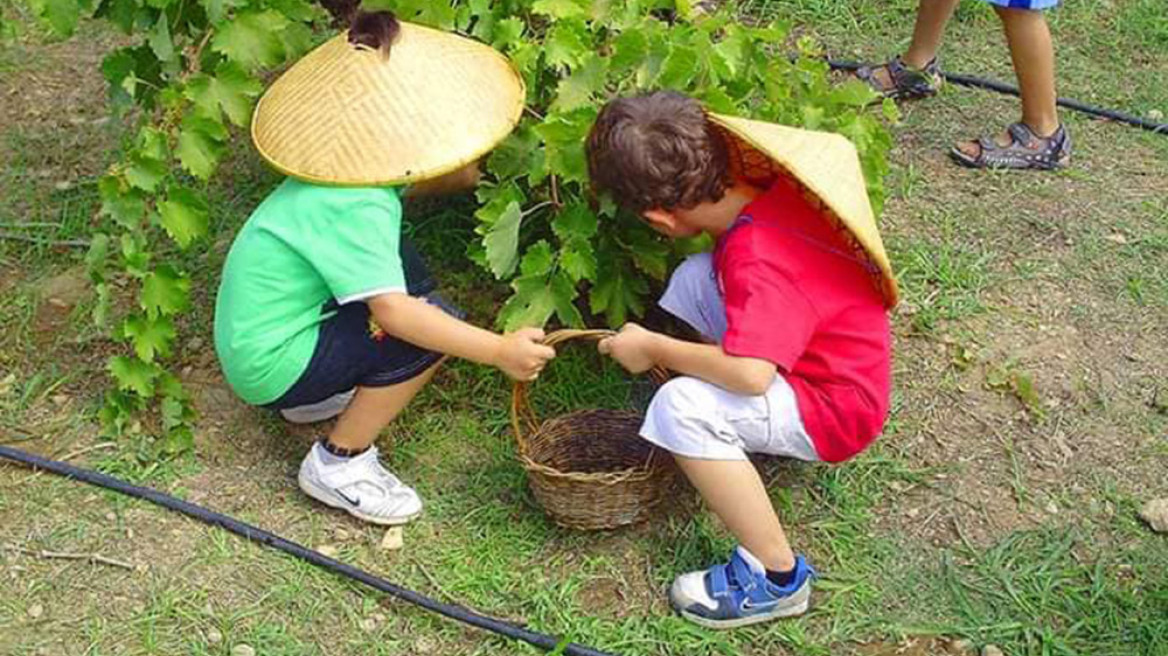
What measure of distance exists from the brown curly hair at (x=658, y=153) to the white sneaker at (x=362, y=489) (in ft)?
2.80

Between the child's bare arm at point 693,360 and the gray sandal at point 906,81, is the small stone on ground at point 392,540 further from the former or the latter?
the gray sandal at point 906,81

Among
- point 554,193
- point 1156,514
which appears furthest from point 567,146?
point 1156,514

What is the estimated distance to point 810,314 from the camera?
2645 mm

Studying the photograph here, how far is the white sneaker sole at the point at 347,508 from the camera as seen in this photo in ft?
10.1

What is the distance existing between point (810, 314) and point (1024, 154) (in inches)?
76.9

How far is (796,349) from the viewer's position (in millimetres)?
2604

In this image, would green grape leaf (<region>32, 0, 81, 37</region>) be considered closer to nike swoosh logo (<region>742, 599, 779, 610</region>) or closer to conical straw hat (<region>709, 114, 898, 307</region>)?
conical straw hat (<region>709, 114, 898, 307</region>)

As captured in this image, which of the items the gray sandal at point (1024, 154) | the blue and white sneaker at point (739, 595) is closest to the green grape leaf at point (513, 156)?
the blue and white sneaker at point (739, 595)

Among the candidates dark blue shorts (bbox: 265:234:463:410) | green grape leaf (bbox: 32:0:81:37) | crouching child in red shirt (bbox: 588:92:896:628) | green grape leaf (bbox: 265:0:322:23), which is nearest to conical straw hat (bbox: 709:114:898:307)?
crouching child in red shirt (bbox: 588:92:896:628)

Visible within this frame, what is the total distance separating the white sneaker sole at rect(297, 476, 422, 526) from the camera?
308 centimetres

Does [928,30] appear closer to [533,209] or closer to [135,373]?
[533,209]

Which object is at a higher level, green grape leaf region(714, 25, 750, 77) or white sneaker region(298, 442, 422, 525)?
green grape leaf region(714, 25, 750, 77)

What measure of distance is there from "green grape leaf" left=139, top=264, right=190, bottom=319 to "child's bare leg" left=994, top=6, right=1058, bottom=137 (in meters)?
2.53

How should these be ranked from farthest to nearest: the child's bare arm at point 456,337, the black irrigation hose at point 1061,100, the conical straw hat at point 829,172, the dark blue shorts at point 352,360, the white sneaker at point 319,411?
the black irrigation hose at point 1061,100 → the white sneaker at point 319,411 → the dark blue shorts at point 352,360 → the child's bare arm at point 456,337 → the conical straw hat at point 829,172
